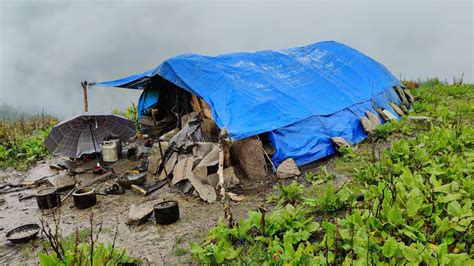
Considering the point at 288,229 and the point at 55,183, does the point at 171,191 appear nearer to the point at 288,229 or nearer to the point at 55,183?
the point at 55,183

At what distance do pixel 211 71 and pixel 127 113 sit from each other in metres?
7.01

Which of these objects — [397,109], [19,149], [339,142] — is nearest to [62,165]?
[19,149]

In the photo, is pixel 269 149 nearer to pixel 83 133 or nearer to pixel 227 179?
pixel 227 179

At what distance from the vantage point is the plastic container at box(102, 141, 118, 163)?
8105 millimetres

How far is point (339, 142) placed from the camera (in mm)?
7520

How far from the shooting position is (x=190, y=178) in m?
6.25

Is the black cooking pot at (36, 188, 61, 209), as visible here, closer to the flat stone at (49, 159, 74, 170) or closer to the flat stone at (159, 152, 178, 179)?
the flat stone at (159, 152, 178, 179)

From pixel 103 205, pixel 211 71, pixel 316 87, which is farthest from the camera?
pixel 316 87

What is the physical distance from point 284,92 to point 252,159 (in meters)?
2.34

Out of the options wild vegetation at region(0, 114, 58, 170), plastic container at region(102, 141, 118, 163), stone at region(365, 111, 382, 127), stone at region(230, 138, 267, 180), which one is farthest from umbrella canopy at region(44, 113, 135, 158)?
stone at region(365, 111, 382, 127)

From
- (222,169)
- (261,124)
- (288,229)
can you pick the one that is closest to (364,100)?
(261,124)

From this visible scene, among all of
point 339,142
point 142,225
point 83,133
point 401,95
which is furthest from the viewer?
point 401,95

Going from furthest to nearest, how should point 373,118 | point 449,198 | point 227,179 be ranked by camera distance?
point 373,118
point 227,179
point 449,198

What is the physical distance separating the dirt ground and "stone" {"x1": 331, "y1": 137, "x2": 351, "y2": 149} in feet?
6.82
